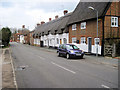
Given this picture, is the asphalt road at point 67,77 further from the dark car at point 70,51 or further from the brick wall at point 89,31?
the brick wall at point 89,31

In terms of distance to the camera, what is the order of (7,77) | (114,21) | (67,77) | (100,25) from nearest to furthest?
(67,77) → (7,77) → (100,25) → (114,21)

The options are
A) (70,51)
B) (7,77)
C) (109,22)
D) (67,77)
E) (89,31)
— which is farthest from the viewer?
(89,31)

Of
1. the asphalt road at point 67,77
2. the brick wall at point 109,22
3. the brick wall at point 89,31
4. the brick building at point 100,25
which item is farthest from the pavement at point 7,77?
the brick wall at point 109,22

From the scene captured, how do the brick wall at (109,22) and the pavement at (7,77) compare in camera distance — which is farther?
the brick wall at (109,22)

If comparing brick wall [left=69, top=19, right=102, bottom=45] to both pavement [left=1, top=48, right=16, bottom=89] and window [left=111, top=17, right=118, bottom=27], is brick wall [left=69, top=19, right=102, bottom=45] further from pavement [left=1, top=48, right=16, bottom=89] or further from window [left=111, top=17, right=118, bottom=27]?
pavement [left=1, top=48, right=16, bottom=89]

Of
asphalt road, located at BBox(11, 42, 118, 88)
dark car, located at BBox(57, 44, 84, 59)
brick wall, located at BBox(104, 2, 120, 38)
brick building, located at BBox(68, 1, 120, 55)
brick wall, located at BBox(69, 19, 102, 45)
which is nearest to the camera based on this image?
asphalt road, located at BBox(11, 42, 118, 88)

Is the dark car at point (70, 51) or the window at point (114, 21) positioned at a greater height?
the window at point (114, 21)

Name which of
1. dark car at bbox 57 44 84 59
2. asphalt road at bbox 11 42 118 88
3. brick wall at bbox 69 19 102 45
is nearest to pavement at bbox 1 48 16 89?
asphalt road at bbox 11 42 118 88

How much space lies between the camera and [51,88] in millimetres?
6195

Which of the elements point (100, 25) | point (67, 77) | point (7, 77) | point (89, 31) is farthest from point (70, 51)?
point (7, 77)

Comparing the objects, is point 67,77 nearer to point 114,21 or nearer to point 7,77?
point 7,77

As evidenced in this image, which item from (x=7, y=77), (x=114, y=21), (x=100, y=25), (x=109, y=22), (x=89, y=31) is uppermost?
(x=114, y=21)

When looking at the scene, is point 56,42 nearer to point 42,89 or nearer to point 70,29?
point 70,29

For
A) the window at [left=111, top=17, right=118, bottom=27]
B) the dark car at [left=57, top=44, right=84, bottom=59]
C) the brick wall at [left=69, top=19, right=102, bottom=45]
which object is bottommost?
the dark car at [left=57, top=44, right=84, bottom=59]
